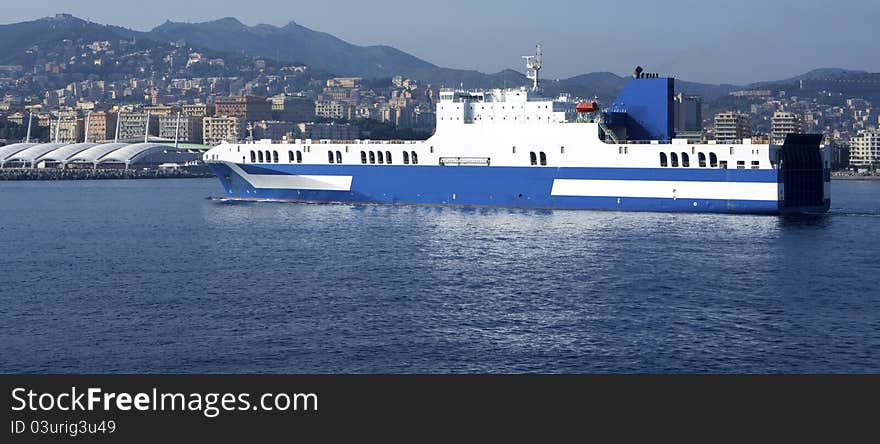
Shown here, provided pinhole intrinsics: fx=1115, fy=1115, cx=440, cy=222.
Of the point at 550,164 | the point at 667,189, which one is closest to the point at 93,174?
the point at 550,164

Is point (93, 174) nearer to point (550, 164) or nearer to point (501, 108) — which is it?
point (501, 108)

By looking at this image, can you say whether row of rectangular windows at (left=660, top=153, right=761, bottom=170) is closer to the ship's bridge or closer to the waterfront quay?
the ship's bridge

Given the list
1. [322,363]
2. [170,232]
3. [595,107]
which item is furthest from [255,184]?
[322,363]

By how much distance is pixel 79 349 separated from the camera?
19.0 m

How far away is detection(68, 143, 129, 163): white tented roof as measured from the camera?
123 m

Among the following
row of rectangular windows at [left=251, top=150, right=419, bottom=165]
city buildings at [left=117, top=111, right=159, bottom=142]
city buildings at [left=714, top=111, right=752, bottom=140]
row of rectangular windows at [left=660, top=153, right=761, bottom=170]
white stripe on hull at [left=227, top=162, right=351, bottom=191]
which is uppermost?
city buildings at [left=117, top=111, right=159, bottom=142]

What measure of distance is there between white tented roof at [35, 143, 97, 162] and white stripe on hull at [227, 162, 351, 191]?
7887 cm

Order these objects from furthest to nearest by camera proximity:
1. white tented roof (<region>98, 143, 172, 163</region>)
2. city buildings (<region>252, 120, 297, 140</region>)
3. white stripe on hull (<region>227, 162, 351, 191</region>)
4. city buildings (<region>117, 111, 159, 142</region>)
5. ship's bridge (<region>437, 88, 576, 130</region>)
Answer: city buildings (<region>117, 111, 159, 142</region>)
city buildings (<region>252, 120, 297, 140</region>)
white tented roof (<region>98, 143, 172, 163</region>)
white stripe on hull (<region>227, 162, 351, 191</region>)
ship's bridge (<region>437, 88, 576, 130</region>)

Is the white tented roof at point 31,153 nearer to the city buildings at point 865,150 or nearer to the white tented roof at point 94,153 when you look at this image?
the white tented roof at point 94,153

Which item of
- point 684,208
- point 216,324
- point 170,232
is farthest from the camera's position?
point 684,208

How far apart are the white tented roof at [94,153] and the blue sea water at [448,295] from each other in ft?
277

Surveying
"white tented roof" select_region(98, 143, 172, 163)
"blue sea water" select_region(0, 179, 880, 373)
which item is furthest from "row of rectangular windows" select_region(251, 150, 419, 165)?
"white tented roof" select_region(98, 143, 172, 163)
